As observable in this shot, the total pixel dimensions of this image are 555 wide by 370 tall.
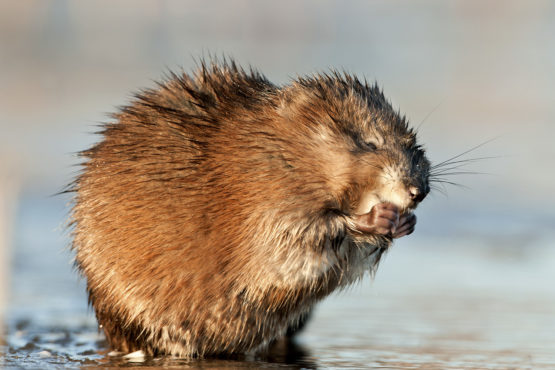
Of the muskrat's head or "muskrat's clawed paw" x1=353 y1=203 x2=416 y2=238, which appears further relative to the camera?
the muskrat's head

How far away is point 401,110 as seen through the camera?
48.8 ft

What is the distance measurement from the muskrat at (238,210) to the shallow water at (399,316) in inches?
10.7

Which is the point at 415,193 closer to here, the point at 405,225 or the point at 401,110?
the point at 405,225

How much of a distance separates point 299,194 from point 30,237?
17.9 feet

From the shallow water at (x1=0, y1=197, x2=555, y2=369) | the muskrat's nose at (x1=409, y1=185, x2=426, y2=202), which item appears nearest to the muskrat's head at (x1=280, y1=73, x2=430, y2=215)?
the muskrat's nose at (x1=409, y1=185, x2=426, y2=202)

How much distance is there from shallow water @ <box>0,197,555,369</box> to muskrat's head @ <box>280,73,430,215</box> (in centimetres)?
78

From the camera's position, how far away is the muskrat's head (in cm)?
493

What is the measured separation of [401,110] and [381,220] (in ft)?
33.5

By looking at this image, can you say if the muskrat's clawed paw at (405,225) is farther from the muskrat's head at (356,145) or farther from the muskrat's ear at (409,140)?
the muskrat's ear at (409,140)

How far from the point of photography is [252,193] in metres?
4.99

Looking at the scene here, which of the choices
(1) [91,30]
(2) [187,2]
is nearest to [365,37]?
(2) [187,2]

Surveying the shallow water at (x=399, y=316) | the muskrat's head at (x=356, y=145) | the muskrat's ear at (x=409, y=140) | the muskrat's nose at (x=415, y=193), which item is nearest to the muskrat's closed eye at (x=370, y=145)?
the muskrat's head at (x=356, y=145)

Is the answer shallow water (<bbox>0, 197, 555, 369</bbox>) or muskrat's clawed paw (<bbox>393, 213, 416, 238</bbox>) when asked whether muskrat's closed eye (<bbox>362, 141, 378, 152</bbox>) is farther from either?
shallow water (<bbox>0, 197, 555, 369</bbox>)

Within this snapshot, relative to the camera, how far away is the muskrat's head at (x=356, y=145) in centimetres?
493
